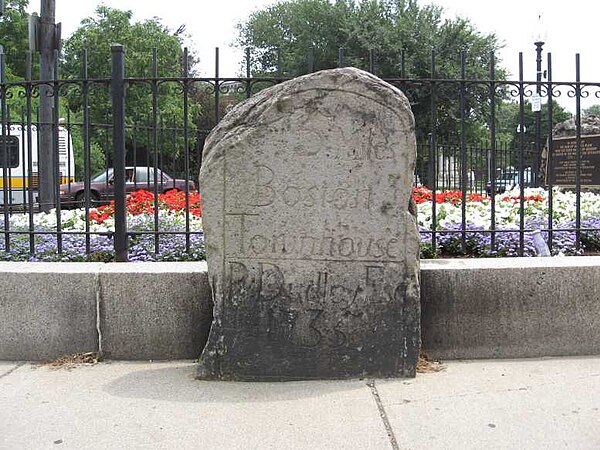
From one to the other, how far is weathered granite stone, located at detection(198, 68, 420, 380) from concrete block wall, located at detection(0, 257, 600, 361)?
0.46 m

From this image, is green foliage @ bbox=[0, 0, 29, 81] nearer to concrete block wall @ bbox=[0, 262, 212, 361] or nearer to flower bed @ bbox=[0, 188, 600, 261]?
flower bed @ bbox=[0, 188, 600, 261]

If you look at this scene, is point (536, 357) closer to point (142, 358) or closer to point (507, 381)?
point (507, 381)

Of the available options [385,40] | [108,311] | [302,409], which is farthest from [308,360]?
[385,40]

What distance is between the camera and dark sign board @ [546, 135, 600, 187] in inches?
519

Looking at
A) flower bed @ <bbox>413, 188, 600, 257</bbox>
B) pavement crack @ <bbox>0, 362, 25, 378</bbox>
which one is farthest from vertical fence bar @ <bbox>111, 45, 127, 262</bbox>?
flower bed @ <bbox>413, 188, 600, 257</bbox>

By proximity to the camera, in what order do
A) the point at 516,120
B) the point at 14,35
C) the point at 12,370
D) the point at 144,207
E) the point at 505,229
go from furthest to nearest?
the point at 516,120 < the point at 14,35 < the point at 144,207 < the point at 505,229 < the point at 12,370

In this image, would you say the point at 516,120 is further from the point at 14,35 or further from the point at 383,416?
the point at 383,416

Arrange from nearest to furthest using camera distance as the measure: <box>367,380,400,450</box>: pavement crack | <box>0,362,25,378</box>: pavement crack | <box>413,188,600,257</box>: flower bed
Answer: <box>367,380,400,450</box>: pavement crack, <box>0,362,25,378</box>: pavement crack, <box>413,188,600,257</box>: flower bed

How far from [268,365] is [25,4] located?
32248 mm

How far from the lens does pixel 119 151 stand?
5.00 m

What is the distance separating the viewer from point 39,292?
4445mm

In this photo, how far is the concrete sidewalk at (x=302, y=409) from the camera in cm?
319

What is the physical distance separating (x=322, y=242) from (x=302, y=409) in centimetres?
99

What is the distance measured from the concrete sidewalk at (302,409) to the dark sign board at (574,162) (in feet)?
31.6
